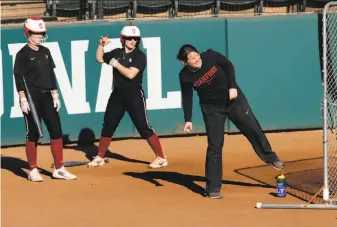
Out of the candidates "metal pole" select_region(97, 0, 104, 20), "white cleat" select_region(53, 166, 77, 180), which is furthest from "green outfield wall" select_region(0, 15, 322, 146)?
"white cleat" select_region(53, 166, 77, 180)

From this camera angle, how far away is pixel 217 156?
10.6 meters

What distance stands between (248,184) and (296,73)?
4.28 m

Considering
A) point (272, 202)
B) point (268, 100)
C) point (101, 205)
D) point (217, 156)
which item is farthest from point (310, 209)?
point (268, 100)

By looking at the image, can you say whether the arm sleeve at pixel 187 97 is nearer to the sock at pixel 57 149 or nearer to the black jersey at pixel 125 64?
the black jersey at pixel 125 64

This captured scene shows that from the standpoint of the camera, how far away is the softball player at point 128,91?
12.4m

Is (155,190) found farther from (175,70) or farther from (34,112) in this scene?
(175,70)

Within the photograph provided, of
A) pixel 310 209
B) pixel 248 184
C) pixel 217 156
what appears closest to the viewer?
pixel 310 209

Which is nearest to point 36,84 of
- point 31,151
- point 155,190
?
point 31,151

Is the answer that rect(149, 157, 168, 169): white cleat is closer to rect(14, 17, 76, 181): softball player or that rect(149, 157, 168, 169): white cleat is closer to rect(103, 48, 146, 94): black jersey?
rect(103, 48, 146, 94): black jersey

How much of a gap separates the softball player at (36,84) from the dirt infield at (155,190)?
0.58 m

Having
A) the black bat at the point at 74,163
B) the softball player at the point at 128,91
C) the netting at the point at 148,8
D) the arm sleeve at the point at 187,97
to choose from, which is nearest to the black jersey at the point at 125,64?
the softball player at the point at 128,91

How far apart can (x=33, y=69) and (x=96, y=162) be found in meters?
1.97

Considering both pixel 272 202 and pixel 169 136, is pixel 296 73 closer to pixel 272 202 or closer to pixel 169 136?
pixel 169 136

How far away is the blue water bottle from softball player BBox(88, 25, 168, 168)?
2.72 m
